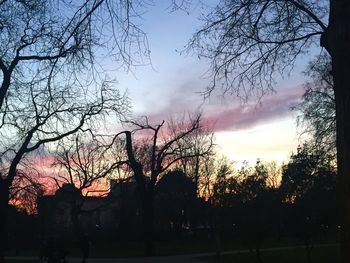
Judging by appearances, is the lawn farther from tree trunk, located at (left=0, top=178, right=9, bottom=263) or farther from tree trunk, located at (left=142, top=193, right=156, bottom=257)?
tree trunk, located at (left=0, top=178, right=9, bottom=263)

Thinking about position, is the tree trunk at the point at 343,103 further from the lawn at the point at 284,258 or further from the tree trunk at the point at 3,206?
the lawn at the point at 284,258

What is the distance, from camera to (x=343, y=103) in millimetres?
6988

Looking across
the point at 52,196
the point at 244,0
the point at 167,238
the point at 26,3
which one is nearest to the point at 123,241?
the point at 167,238

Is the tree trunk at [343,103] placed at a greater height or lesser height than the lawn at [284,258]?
greater

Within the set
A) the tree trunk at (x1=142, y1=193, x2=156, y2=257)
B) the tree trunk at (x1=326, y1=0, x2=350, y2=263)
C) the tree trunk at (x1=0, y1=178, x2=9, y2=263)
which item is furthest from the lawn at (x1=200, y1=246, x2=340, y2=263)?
the tree trunk at (x1=326, y1=0, x2=350, y2=263)

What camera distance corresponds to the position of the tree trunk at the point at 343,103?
6.91 meters

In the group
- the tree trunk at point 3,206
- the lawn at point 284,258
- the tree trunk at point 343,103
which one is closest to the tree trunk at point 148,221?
the lawn at point 284,258

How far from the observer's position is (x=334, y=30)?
7.14 metres

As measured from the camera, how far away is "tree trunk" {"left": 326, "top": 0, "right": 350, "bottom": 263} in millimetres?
6914

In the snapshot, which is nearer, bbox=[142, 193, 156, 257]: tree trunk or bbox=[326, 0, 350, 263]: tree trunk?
bbox=[326, 0, 350, 263]: tree trunk

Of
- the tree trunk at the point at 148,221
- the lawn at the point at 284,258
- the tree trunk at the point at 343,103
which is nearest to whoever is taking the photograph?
the tree trunk at the point at 343,103

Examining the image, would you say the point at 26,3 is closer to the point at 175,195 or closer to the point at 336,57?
the point at 336,57

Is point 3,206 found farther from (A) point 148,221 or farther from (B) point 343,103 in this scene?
(B) point 343,103

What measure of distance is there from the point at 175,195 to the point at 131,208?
303 inches
